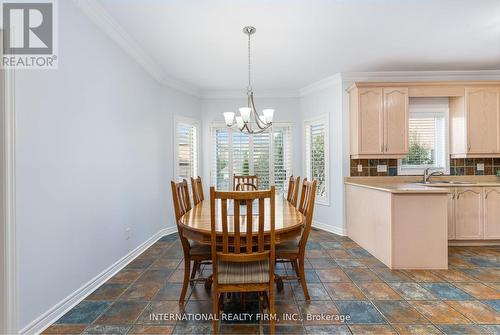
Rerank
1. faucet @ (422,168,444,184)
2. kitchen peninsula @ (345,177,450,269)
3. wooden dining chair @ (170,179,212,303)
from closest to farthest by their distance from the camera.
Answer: wooden dining chair @ (170,179,212,303), kitchen peninsula @ (345,177,450,269), faucet @ (422,168,444,184)

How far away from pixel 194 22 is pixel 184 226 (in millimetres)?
2067

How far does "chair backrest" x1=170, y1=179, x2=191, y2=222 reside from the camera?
6.78 ft

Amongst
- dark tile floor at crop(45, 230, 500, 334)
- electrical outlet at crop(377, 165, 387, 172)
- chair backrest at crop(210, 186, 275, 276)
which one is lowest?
dark tile floor at crop(45, 230, 500, 334)

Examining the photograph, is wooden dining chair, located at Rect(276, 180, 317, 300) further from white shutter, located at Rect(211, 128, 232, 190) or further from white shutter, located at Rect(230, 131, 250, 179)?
white shutter, located at Rect(211, 128, 232, 190)

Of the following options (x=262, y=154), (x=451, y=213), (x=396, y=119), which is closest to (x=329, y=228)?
(x=451, y=213)

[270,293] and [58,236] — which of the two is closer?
[270,293]

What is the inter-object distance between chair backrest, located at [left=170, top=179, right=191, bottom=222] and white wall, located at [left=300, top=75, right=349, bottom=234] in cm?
267

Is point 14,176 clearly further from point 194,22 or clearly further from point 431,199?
point 431,199

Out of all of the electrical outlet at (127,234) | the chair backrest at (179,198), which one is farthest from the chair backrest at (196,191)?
the electrical outlet at (127,234)

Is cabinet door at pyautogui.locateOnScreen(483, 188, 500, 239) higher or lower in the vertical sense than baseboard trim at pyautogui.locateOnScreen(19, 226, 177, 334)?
higher

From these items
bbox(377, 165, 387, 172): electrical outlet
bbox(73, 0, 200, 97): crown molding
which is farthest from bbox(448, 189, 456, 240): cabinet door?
bbox(73, 0, 200, 97): crown molding

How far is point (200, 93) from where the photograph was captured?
15.6ft

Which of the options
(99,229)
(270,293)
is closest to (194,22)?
(99,229)

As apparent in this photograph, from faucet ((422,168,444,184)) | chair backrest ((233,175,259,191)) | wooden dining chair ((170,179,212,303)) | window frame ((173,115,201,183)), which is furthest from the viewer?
window frame ((173,115,201,183))
